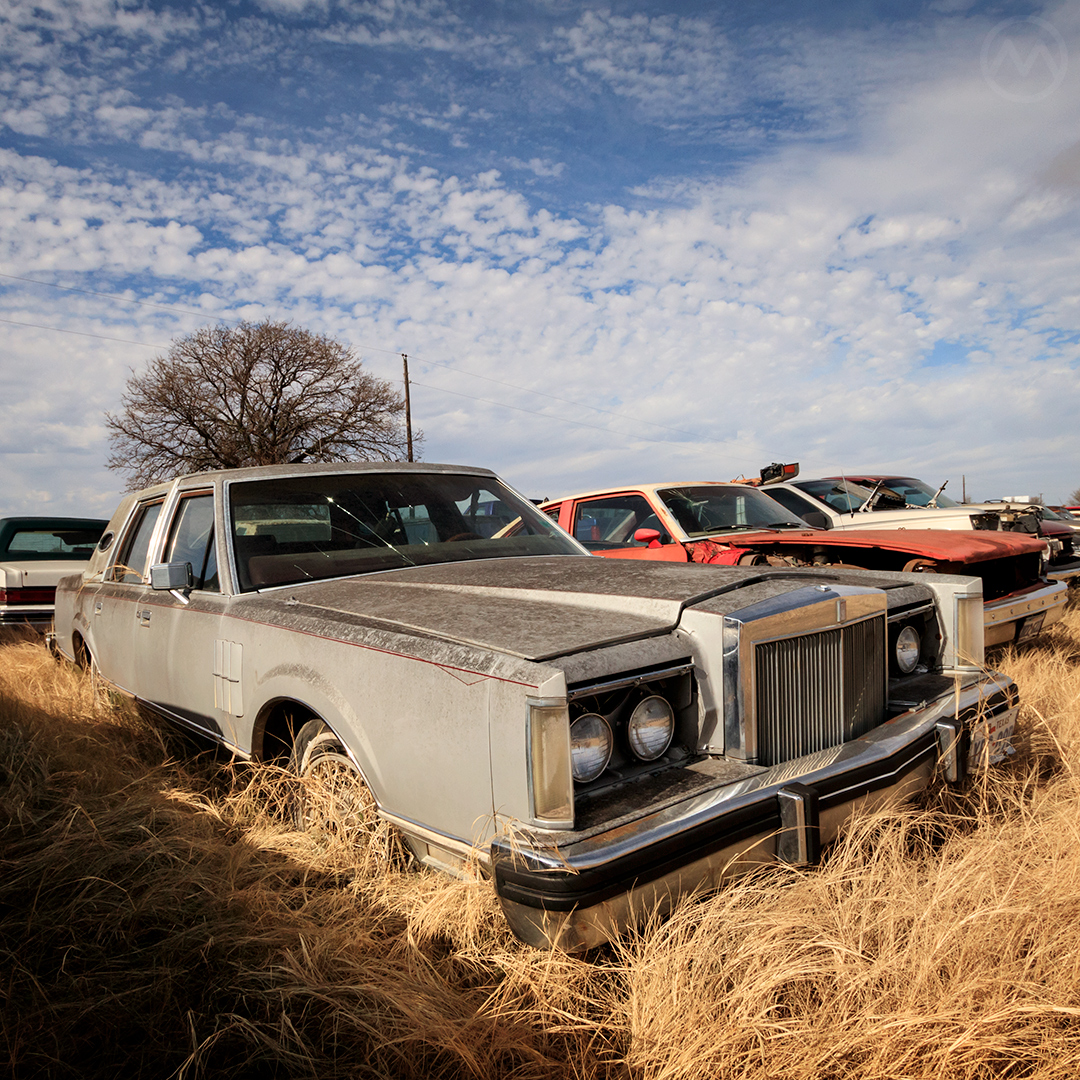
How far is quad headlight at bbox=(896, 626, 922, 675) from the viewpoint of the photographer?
9.95 ft

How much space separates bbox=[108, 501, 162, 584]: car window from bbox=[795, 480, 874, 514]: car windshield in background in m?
7.21

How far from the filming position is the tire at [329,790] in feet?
7.77

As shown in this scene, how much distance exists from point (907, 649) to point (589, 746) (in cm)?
175

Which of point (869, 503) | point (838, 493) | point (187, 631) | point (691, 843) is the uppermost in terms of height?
point (838, 493)

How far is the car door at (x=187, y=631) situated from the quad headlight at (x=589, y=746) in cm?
166

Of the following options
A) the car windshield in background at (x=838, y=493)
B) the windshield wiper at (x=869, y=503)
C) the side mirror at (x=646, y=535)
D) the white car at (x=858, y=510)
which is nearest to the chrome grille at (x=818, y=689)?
the side mirror at (x=646, y=535)

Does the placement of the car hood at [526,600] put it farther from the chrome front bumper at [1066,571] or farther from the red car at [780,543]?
the chrome front bumper at [1066,571]

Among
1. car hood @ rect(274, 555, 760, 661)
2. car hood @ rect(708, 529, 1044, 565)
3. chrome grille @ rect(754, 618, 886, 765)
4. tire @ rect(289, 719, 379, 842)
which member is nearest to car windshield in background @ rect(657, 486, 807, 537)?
car hood @ rect(708, 529, 1044, 565)

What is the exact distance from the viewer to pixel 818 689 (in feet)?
7.68

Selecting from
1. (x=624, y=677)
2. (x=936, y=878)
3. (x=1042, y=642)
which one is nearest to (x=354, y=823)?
(x=624, y=677)

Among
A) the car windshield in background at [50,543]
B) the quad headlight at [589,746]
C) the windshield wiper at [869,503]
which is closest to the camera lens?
the quad headlight at [589,746]

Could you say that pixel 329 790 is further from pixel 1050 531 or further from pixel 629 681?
pixel 1050 531

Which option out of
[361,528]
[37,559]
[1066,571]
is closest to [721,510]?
[361,528]

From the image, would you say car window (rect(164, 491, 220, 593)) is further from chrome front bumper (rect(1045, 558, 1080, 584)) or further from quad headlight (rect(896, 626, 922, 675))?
chrome front bumper (rect(1045, 558, 1080, 584))
